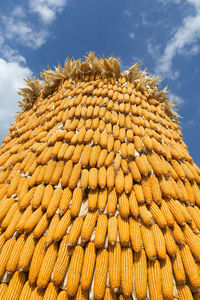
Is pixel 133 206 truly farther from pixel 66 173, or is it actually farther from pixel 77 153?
pixel 77 153

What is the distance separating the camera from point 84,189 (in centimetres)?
302

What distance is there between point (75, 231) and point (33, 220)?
0.66 meters

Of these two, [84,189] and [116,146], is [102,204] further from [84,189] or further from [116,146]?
[116,146]

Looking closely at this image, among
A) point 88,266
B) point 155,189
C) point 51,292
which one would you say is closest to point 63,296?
point 51,292

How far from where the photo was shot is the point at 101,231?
2537mm

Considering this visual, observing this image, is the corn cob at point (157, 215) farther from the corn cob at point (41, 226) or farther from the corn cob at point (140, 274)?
the corn cob at point (41, 226)

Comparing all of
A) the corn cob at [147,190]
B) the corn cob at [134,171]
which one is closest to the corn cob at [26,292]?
the corn cob at [147,190]

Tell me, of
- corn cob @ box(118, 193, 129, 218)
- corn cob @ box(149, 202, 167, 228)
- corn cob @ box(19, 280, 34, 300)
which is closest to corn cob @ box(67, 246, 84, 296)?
corn cob @ box(19, 280, 34, 300)

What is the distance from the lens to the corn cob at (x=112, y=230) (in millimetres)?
2459

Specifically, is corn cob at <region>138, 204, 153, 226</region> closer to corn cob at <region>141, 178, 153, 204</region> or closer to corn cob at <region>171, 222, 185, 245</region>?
corn cob at <region>141, 178, 153, 204</region>

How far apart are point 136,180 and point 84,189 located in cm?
85

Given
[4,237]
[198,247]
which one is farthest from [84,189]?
[198,247]

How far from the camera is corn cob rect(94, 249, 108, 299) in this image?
221 cm

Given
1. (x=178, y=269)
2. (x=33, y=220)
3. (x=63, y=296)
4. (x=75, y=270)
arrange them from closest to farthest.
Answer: (x=63, y=296) < (x=75, y=270) < (x=178, y=269) < (x=33, y=220)
